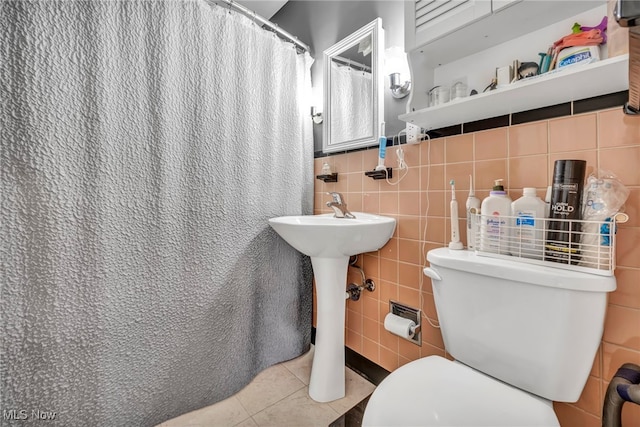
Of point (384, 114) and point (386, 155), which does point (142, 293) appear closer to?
point (386, 155)

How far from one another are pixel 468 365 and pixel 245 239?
98cm

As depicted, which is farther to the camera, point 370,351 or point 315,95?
point 315,95

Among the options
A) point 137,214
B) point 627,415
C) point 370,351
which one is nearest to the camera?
point 627,415

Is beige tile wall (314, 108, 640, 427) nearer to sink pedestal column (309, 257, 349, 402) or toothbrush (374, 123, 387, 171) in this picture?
toothbrush (374, 123, 387, 171)

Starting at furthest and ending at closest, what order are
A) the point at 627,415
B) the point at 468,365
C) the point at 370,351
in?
the point at 370,351
the point at 468,365
the point at 627,415

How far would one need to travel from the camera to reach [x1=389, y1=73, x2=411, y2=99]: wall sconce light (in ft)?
4.01

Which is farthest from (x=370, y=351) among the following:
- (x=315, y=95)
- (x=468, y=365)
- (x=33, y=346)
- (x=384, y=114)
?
(x=315, y=95)

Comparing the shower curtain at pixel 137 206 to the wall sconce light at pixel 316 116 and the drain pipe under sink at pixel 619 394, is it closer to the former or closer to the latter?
the wall sconce light at pixel 316 116

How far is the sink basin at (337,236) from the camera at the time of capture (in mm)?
1021

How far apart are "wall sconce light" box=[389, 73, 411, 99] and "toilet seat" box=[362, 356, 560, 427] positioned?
1.08 m

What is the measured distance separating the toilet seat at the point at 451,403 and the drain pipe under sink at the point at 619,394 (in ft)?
0.39

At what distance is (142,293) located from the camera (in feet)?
3.34

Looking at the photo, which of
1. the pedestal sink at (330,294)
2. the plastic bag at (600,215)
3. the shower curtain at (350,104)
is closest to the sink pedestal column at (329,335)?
the pedestal sink at (330,294)
